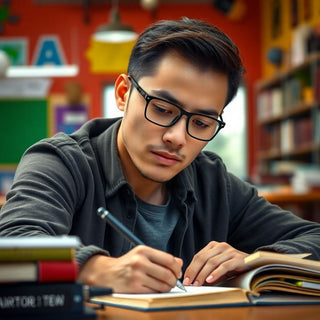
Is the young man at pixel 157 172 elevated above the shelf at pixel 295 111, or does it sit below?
above

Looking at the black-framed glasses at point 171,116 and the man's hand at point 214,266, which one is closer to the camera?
the man's hand at point 214,266

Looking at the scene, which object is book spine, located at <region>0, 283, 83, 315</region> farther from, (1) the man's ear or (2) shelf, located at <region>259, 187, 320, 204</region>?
(2) shelf, located at <region>259, 187, 320, 204</region>

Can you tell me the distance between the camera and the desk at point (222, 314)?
91cm

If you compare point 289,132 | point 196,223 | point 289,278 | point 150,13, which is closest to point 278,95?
point 289,132

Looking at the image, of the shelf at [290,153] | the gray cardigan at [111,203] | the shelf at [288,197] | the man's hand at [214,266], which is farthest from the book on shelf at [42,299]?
the shelf at [290,153]

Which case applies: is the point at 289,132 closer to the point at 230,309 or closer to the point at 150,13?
the point at 150,13

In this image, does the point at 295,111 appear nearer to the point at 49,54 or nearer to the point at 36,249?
the point at 49,54

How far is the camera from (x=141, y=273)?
3.48 ft

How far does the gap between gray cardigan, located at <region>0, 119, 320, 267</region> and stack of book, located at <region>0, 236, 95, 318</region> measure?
26 cm

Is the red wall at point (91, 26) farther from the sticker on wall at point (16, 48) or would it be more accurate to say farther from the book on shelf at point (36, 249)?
the book on shelf at point (36, 249)

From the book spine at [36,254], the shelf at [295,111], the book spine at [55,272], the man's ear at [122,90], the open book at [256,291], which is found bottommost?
the shelf at [295,111]

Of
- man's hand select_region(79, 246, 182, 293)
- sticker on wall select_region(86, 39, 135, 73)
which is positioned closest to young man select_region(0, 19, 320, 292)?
man's hand select_region(79, 246, 182, 293)

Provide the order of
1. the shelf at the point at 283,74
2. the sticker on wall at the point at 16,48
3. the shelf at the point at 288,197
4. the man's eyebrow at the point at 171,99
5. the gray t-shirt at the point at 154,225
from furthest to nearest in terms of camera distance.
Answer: the sticker on wall at the point at 16,48
the shelf at the point at 283,74
the shelf at the point at 288,197
the gray t-shirt at the point at 154,225
the man's eyebrow at the point at 171,99

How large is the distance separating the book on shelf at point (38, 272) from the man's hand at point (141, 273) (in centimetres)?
23
